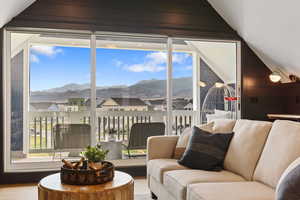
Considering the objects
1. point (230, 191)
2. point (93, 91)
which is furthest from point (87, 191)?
point (93, 91)

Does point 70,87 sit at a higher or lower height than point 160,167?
higher

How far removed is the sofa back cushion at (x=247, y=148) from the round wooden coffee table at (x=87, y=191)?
3.23 feet

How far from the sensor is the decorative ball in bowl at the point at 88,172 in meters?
2.25

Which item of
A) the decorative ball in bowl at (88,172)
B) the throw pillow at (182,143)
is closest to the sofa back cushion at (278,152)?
the throw pillow at (182,143)

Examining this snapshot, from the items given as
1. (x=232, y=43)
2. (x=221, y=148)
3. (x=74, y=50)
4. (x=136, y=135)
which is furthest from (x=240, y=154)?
(x=74, y=50)

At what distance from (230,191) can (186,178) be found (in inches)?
18.0

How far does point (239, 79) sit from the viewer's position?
15.7 ft

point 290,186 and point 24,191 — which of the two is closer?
point 290,186

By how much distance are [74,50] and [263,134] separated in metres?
3.10

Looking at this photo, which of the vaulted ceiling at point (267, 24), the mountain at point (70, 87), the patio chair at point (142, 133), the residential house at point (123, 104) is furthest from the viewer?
the patio chair at point (142, 133)

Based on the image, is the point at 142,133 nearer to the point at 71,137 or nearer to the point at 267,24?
the point at 71,137

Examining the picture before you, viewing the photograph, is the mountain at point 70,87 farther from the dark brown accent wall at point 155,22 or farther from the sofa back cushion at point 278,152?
the sofa back cushion at point 278,152

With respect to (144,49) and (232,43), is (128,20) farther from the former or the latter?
(232,43)

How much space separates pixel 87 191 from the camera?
208 centimetres
